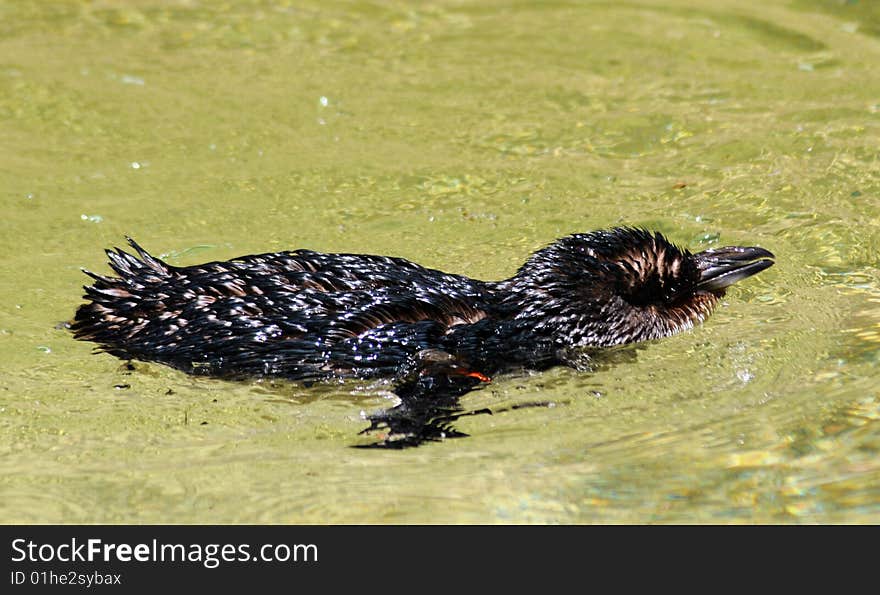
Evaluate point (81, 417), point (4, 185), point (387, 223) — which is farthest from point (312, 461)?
point (4, 185)

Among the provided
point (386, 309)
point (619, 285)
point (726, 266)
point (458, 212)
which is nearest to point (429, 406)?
point (386, 309)

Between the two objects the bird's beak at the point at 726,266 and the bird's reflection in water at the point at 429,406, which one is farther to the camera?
the bird's beak at the point at 726,266

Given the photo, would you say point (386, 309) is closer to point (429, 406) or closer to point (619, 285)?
point (429, 406)

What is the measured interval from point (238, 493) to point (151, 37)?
8549 mm

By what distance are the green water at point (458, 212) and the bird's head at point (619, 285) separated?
8.0 inches

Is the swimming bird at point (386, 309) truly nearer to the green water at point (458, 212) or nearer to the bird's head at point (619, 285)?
Answer: the bird's head at point (619, 285)

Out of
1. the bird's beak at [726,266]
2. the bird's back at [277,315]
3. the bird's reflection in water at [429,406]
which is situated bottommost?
the bird's reflection in water at [429,406]

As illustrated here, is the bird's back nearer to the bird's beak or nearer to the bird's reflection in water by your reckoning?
the bird's reflection in water

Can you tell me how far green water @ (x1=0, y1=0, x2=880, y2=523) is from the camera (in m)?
6.93

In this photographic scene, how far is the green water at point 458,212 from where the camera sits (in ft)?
22.7

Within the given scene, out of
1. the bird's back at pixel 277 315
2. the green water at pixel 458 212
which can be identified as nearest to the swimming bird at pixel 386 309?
the bird's back at pixel 277 315

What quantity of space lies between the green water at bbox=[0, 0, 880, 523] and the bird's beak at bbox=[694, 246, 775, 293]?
0.32m

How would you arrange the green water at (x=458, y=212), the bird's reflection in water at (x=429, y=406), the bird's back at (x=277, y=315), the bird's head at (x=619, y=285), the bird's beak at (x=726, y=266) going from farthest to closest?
the bird's beak at (x=726, y=266)
the bird's head at (x=619, y=285)
the bird's back at (x=277, y=315)
the bird's reflection in water at (x=429, y=406)
the green water at (x=458, y=212)
